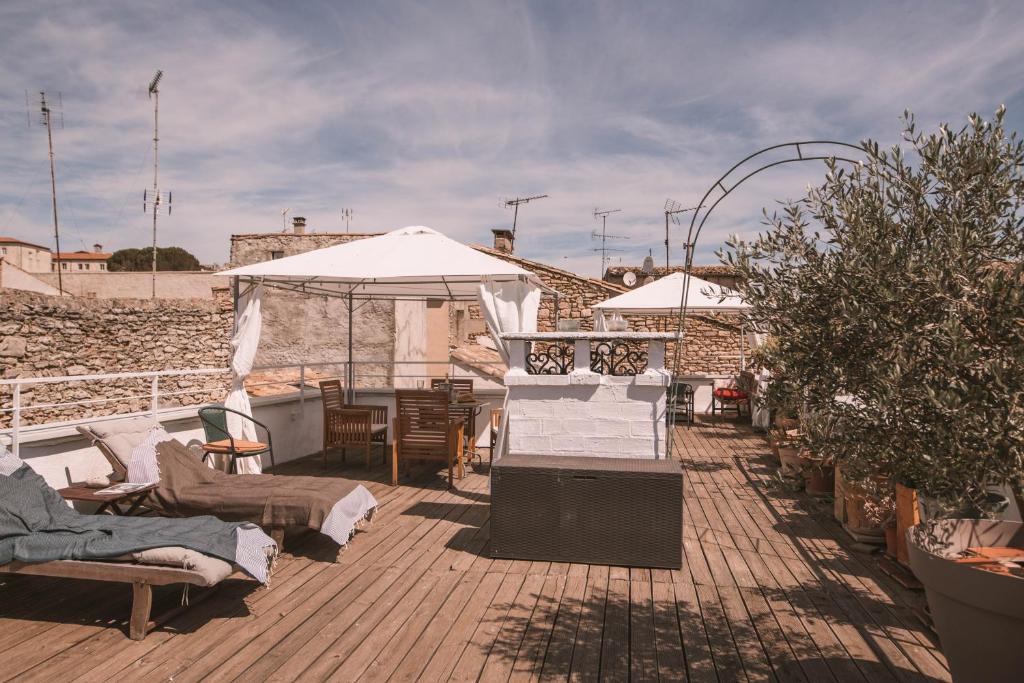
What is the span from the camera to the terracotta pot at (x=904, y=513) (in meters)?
3.91

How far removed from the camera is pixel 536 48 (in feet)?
26.9

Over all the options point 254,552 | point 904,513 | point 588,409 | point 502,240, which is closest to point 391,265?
point 588,409

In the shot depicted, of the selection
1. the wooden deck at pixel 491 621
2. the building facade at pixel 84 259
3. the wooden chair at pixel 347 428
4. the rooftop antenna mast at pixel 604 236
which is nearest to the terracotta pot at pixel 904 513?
the wooden deck at pixel 491 621

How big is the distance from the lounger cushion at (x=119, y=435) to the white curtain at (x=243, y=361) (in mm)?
1539

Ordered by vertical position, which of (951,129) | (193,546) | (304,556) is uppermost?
(951,129)

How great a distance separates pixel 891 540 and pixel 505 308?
3.59 m

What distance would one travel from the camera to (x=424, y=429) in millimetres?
6285

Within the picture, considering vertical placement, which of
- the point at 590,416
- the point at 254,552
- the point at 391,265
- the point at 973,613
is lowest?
the point at 254,552

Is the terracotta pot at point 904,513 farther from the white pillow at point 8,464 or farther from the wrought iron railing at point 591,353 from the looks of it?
the white pillow at point 8,464

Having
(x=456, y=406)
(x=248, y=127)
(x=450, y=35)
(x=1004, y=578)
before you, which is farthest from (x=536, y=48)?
(x=1004, y=578)

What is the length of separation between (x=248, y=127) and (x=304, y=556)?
9527 mm

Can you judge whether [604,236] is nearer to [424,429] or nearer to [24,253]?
[424,429]

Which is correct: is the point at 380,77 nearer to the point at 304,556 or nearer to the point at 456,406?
the point at 456,406

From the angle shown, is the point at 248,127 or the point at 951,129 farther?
the point at 248,127
